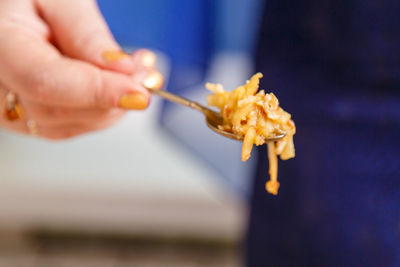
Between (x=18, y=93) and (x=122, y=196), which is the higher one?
(x=122, y=196)

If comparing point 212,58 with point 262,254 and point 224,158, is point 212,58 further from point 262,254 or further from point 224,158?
point 262,254

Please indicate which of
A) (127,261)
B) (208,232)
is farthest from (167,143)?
(127,261)

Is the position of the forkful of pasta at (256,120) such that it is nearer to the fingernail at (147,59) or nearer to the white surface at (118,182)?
the fingernail at (147,59)

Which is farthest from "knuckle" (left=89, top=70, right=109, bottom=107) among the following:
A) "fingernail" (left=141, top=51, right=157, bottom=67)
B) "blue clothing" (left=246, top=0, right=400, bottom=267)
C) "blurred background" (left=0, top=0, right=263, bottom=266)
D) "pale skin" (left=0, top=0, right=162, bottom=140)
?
"blurred background" (left=0, top=0, right=263, bottom=266)

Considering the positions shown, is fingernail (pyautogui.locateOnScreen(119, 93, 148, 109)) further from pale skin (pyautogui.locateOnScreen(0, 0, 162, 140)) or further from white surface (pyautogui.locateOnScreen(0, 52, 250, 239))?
white surface (pyautogui.locateOnScreen(0, 52, 250, 239))

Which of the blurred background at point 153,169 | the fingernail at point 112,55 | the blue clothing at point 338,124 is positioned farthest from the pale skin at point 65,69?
the blurred background at point 153,169

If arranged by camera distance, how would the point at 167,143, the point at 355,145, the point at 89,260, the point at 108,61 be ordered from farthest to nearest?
the point at 89,260 → the point at 167,143 → the point at 355,145 → the point at 108,61

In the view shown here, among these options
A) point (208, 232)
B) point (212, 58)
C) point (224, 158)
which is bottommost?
point (208, 232)
